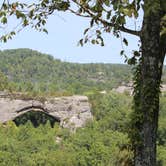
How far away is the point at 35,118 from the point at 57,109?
29.4 feet

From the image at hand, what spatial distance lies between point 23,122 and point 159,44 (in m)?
99.2

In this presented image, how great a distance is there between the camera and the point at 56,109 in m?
99.6

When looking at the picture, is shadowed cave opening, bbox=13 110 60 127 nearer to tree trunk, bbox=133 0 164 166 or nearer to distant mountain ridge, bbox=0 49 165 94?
distant mountain ridge, bbox=0 49 165 94

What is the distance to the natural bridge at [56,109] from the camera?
9856 centimetres

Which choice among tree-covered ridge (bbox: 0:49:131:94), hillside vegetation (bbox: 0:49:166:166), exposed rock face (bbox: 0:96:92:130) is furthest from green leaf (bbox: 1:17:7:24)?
tree-covered ridge (bbox: 0:49:131:94)

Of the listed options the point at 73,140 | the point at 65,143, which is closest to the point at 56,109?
the point at 65,143

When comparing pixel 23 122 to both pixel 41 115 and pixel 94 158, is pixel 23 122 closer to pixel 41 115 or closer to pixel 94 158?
pixel 41 115

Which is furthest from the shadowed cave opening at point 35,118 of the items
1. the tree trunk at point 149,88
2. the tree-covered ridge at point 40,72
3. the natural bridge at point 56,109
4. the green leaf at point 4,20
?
the tree trunk at point 149,88

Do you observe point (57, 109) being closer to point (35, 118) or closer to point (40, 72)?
point (35, 118)

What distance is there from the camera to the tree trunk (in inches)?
249

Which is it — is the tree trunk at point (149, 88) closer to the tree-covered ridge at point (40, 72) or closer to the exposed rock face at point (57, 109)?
the exposed rock face at point (57, 109)

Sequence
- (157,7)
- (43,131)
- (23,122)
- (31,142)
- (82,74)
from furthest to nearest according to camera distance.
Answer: (82,74), (23,122), (43,131), (31,142), (157,7)

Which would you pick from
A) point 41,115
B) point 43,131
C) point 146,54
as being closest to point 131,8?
point 146,54

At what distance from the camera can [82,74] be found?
656 ft
